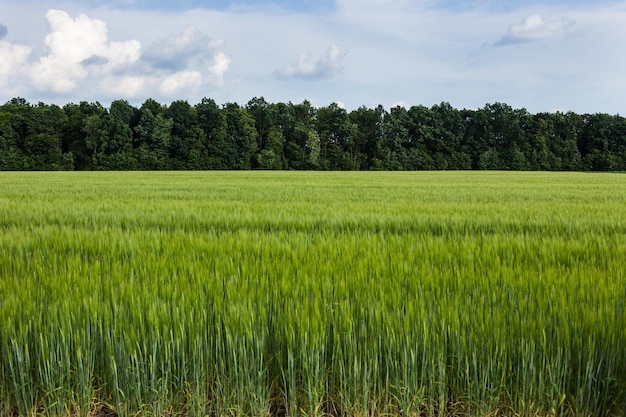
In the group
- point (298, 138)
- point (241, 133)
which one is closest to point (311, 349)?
point (241, 133)

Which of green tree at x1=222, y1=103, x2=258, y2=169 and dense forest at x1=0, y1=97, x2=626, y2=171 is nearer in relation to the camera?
dense forest at x1=0, y1=97, x2=626, y2=171

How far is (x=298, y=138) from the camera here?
71.9 metres

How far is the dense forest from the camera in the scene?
6194cm

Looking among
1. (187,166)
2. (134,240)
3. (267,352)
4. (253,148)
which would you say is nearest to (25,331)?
(267,352)

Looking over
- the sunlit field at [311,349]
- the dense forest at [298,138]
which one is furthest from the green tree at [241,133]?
the sunlit field at [311,349]

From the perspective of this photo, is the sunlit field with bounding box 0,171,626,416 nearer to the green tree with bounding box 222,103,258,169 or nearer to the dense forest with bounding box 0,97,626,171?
the dense forest with bounding box 0,97,626,171

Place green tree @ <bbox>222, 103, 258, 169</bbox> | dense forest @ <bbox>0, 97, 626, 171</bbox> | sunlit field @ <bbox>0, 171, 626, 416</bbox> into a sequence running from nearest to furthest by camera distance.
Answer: sunlit field @ <bbox>0, 171, 626, 416</bbox>
dense forest @ <bbox>0, 97, 626, 171</bbox>
green tree @ <bbox>222, 103, 258, 169</bbox>

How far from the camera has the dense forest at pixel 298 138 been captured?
61938mm

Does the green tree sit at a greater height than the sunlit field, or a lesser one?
greater

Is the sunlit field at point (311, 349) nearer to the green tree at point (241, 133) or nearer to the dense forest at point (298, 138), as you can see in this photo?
the dense forest at point (298, 138)

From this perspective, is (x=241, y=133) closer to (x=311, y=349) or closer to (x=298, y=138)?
(x=298, y=138)

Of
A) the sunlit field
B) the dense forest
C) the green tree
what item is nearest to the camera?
the sunlit field

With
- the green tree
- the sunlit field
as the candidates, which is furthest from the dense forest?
the sunlit field

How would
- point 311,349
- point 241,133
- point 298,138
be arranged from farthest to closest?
Answer: 1. point 298,138
2. point 241,133
3. point 311,349
